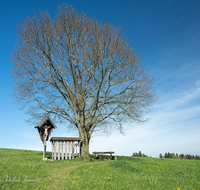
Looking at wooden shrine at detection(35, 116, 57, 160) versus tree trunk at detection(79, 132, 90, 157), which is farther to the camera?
tree trunk at detection(79, 132, 90, 157)

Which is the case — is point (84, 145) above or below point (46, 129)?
below

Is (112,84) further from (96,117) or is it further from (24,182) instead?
(24,182)

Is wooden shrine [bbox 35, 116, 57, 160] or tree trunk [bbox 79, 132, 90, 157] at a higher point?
wooden shrine [bbox 35, 116, 57, 160]

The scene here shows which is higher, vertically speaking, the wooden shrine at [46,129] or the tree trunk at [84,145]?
the wooden shrine at [46,129]

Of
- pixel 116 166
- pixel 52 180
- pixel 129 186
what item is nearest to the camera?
pixel 129 186

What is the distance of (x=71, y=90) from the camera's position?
683 inches

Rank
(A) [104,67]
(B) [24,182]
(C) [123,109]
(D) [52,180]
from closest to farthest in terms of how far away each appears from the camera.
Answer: (B) [24,182] → (D) [52,180] → (A) [104,67] → (C) [123,109]

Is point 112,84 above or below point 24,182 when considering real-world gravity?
above

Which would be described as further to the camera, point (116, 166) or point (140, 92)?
point (140, 92)

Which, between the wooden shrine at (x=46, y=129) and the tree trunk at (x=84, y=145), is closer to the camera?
the wooden shrine at (x=46, y=129)

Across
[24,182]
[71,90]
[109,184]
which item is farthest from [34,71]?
[109,184]

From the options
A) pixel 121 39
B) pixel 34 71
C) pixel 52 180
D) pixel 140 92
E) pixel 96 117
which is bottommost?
pixel 52 180

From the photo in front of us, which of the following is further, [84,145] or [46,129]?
[84,145]

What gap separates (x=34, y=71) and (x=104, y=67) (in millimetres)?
6860
